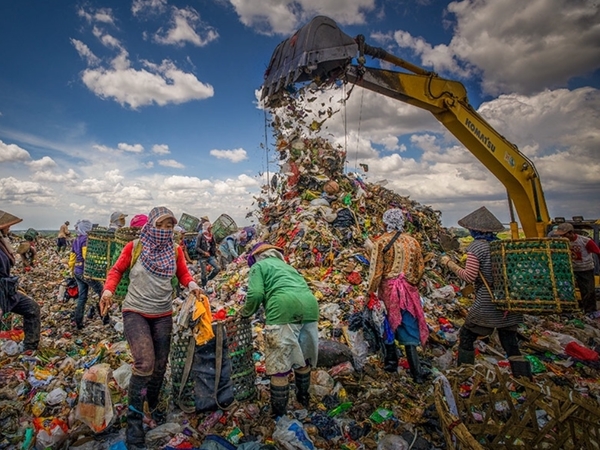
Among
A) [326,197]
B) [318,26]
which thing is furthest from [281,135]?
[318,26]

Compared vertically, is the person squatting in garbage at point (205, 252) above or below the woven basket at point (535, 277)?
Answer: above

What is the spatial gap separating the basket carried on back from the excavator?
814 cm

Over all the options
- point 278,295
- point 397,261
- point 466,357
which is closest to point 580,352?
point 466,357

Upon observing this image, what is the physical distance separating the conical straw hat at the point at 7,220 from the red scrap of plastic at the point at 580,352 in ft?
22.9

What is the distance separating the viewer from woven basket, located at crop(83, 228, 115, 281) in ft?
13.4

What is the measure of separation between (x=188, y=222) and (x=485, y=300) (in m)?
10.6

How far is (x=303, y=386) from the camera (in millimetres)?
3176

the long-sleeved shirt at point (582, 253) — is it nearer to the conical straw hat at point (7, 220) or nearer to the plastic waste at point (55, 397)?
A: the plastic waste at point (55, 397)

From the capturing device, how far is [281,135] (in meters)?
8.56

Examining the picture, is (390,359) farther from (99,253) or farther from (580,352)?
(99,253)

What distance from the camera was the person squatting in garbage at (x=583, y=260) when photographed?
5.31m

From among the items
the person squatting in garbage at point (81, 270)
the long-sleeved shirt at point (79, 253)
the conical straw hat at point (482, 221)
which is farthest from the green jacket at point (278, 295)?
the long-sleeved shirt at point (79, 253)

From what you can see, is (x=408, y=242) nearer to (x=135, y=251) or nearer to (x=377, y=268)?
(x=377, y=268)

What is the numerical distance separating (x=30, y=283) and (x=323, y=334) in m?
9.79
